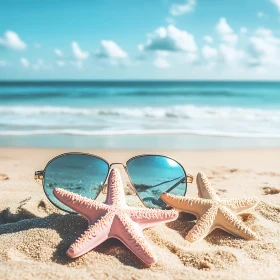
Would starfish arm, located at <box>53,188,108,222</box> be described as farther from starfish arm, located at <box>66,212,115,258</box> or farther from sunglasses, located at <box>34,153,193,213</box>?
sunglasses, located at <box>34,153,193,213</box>

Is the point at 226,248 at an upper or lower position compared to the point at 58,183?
lower

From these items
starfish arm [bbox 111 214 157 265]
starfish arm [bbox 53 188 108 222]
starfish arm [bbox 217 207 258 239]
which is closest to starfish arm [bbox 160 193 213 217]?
starfish arm [bbox 217 207 258 239]

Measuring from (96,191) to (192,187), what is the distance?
206cm

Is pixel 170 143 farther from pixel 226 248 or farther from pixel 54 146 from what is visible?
pixel 226 248

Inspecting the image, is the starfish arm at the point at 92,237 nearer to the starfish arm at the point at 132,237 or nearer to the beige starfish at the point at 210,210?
the starfish arm at the point at 132,237

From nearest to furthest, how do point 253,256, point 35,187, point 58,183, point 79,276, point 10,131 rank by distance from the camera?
point 79,276 → point 253,256 → point 58,183 → point 35,187 → point 10,131

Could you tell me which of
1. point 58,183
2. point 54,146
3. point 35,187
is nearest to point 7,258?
point 58,183

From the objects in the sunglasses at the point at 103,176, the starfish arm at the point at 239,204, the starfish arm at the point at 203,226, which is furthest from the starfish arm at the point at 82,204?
the starfish arm at the point at 239,204

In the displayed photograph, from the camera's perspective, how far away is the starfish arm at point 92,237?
215cm

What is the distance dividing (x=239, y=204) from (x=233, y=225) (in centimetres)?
26

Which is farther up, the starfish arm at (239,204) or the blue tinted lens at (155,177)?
the blue tinted lens at (155,177)

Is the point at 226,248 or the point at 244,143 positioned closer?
the point at 226,248

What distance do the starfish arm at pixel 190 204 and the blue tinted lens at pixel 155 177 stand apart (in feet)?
0.73

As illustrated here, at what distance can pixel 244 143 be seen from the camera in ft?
27.6
